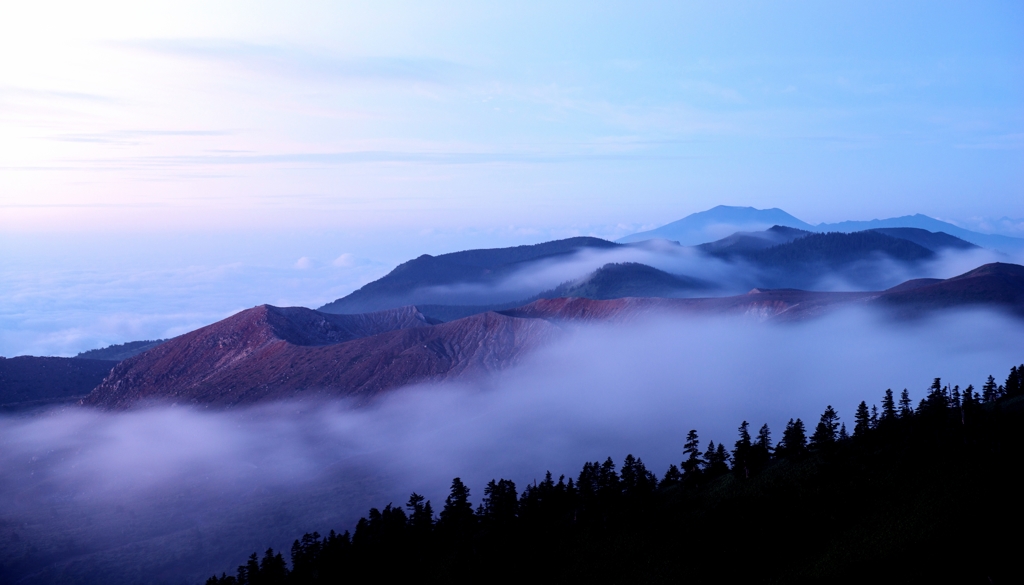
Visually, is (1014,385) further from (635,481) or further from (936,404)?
(635,481)

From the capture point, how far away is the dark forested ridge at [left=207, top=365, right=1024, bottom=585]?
178 feet

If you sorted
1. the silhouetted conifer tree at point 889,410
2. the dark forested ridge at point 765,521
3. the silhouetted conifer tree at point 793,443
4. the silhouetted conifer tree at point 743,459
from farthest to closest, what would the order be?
1. the silhouetted conifer tree at point 889,410
2. the silhouetted conifer tree at point 793,443
3. the silhouetted conifer tree at point 743,459
4. the dark forested ridge at point 765,521

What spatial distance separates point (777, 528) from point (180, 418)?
142053 mm

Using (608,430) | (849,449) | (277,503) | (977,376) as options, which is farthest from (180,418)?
(977,376)

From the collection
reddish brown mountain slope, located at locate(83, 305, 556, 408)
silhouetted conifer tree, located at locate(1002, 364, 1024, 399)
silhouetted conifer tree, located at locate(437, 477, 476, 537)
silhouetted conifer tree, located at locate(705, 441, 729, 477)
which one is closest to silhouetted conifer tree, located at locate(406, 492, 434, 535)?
silhouetted conifer tree, located at locate(437, 477, 476, 537)

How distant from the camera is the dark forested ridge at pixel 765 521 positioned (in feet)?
178

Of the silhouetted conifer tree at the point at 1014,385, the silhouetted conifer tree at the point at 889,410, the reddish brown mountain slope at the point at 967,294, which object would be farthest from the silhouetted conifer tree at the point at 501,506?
the reddish brown mountain slope at the point at 967,294

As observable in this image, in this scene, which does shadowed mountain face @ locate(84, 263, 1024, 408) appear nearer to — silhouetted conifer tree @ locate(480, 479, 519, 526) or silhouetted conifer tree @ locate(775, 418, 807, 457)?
silhouetted conifer tree @ locate(480, 479, 519, 526)

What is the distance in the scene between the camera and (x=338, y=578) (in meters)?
72.5

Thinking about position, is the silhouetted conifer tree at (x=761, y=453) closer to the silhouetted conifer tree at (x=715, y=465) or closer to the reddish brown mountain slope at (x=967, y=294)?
the silhouetted conifer tree at (x=715, y=465)

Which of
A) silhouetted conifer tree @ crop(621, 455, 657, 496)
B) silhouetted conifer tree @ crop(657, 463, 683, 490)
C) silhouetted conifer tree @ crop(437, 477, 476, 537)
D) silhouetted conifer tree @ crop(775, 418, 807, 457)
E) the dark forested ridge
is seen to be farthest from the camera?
silhouetted conifer tree @ crop(657, 463, 683, 490)

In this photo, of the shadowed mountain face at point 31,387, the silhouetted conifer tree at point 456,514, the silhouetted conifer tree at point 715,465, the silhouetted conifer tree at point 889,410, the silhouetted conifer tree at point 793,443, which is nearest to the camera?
the silhouetted conifer tree at point 456,514

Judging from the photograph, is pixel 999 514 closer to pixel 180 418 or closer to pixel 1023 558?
pixel 1023 558

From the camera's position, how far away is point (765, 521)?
63281 mm
